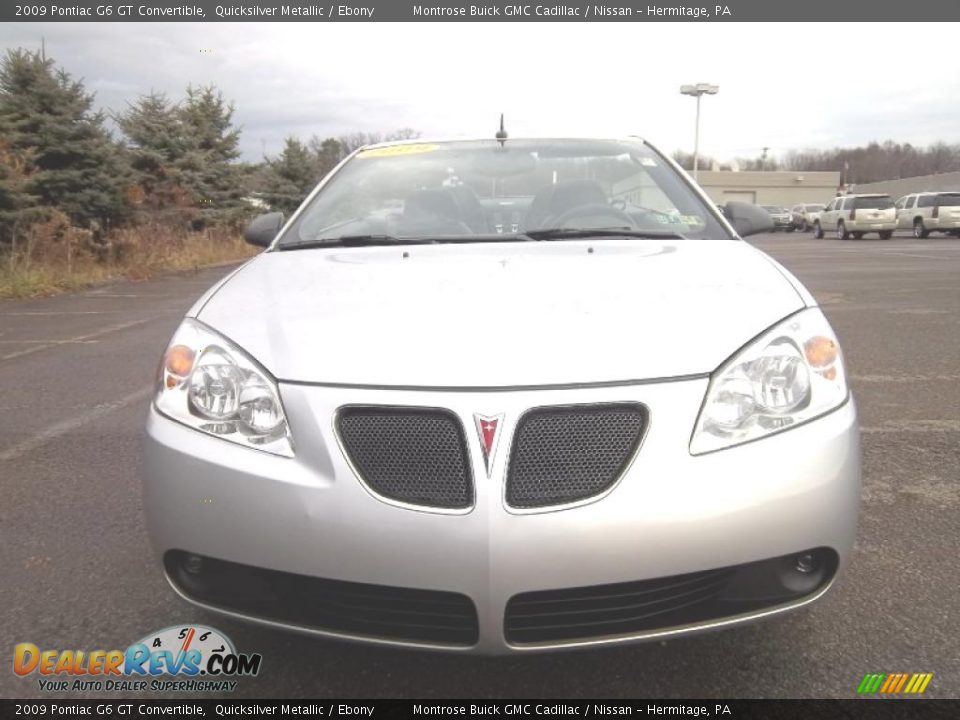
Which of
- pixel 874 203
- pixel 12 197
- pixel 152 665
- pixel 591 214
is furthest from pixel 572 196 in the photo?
pixel 874 203

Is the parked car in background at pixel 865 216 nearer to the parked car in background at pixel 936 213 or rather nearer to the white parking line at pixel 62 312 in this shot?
the parked car in background at pixel 936 213

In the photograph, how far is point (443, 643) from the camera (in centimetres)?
165

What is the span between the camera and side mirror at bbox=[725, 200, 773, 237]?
3270mm

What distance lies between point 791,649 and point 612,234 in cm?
154

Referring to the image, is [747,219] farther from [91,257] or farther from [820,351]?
[91,257]

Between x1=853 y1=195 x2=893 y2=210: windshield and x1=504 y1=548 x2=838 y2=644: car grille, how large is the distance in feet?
99.8

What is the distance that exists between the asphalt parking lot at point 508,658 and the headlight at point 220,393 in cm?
51

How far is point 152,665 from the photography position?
2.03m

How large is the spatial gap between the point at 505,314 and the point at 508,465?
0.45m

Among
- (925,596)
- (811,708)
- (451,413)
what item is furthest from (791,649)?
(451,413)

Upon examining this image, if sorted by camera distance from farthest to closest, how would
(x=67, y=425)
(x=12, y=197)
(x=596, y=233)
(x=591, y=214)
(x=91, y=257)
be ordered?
(x=91, y=257) < (x=12, y=197) < (x=67, y=425) < (x=591, y=214) < (x=596, y=233)

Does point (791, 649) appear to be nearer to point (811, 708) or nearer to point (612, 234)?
point (811, 708)

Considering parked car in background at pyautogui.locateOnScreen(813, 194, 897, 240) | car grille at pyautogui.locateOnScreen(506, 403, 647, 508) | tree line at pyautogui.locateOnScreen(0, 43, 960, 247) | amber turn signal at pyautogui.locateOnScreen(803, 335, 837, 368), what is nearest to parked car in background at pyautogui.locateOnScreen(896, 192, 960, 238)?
parked car in background at pyautogui.locateOnScreen(813, 194, 897, 240)

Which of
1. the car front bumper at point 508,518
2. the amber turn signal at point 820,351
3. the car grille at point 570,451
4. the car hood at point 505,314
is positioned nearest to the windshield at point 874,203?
the car hood at point 505,314
